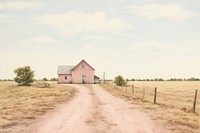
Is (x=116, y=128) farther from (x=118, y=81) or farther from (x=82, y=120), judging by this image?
(x=118, y=81)

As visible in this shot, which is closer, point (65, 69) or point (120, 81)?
point (120, 81)

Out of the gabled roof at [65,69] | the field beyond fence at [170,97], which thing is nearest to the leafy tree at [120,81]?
the gabled roof at [65,69]

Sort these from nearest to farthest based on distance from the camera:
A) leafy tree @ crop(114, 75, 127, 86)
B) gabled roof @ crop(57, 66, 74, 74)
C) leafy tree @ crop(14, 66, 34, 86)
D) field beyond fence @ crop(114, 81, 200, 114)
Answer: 1. field beyond fence @ crop(114, 81, 200, 114)
2. leafy tree @ crop(14, 66, 34, 86)
3. leafy tree @ crop(114, 75, 127, 86)
4. gabled roof @ crop(57, 66, 74, 74)

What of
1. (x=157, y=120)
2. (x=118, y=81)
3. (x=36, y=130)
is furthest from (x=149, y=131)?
(x=118, y=81)

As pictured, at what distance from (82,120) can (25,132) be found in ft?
12.9

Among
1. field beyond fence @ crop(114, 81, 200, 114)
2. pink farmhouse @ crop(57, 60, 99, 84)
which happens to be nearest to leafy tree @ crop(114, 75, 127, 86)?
pink farmhouse @ crop(57, 60, 99, 84)

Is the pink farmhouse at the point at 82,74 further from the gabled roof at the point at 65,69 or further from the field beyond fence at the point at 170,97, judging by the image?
the field beyond fence at the point at 170,97

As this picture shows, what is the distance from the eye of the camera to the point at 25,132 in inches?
535

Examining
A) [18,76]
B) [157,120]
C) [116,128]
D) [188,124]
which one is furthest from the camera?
[18,76]

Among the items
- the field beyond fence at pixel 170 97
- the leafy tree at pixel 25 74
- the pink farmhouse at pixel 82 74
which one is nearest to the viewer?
the field beyond fence at pixel 170 97

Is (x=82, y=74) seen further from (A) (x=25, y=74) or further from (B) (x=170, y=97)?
(B) (x=170, y=97)

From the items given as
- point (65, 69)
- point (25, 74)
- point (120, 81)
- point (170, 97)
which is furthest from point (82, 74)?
point (170, 97)

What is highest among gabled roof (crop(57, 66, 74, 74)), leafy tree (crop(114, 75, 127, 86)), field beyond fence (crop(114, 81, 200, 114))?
gabled roof (crop(57, 66, 74, 74))

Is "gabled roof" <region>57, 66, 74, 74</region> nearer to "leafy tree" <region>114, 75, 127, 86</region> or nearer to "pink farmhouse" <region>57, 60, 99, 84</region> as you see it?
"pink farmhouse" <region>57, 60, 99, 84</region>
